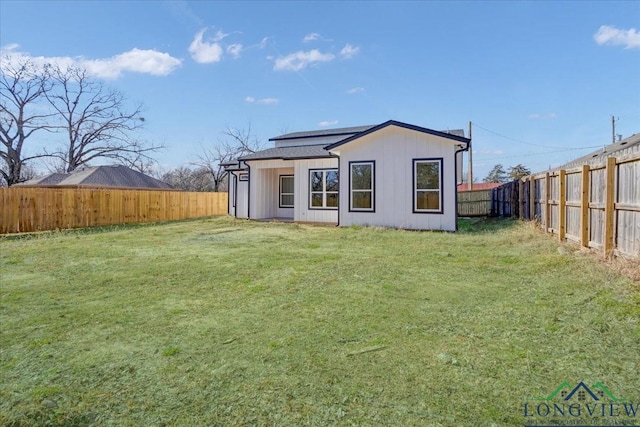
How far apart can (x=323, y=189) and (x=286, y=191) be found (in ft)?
11.1

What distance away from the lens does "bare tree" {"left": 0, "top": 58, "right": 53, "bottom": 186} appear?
26.3 m

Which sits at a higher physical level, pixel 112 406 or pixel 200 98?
pixel 200 98

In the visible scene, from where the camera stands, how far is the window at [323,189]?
42.6 feet

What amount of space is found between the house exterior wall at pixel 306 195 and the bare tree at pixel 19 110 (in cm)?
2668

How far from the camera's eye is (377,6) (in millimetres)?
11594

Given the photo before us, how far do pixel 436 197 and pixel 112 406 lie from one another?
391 inches

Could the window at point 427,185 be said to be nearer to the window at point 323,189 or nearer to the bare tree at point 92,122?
the window at point 323,189

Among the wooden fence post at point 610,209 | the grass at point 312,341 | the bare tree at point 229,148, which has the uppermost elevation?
the bare tree at point 229,148

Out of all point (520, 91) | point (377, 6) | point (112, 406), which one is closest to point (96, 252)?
point (112, 406)

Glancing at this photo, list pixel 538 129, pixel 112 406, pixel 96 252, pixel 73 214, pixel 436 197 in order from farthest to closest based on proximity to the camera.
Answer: pixel 538 129 < pixel 73 214 < pixel 436 197 < pixel 96 252 < pixel 112 406

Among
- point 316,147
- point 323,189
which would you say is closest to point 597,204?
point 323,189

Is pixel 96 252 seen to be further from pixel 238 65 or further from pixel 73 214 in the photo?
pixel 238 65

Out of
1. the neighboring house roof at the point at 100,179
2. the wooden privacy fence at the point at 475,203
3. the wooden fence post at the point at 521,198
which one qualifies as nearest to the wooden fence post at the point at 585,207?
the wooden fence post at the point at 521,198

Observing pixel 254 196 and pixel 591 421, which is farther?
pixel 254 196
